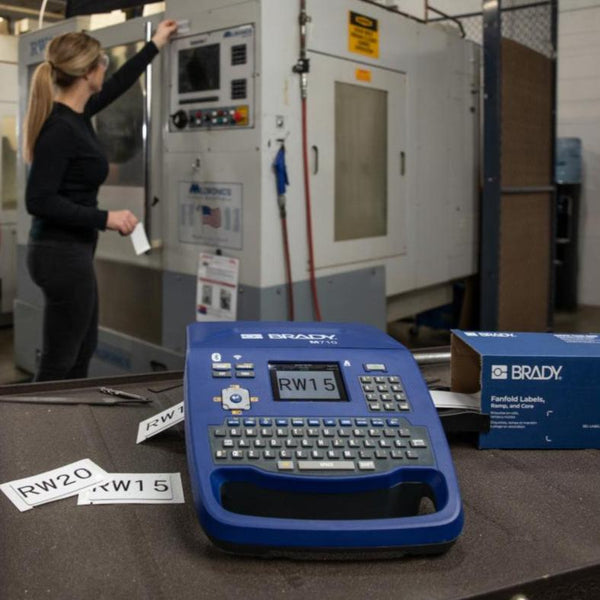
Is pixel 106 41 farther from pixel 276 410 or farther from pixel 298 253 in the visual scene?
pixel 276 410

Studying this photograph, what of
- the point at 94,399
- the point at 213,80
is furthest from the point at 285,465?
the point at 213,80

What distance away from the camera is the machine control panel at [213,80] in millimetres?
2539

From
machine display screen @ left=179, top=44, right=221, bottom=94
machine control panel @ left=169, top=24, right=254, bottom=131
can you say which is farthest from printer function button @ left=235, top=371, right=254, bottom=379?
machine display screen @ left=179, top=44, right=221, bottom=94

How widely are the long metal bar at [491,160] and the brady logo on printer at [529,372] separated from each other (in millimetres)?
2557

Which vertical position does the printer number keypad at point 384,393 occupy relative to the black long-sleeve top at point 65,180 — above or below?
below

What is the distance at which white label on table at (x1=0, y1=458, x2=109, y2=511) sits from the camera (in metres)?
0.78

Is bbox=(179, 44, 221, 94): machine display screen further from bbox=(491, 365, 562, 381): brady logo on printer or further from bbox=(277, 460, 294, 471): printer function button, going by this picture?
bbox=(277, 460, 294, 471): printer function button

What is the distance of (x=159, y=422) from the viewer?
3.17 feet

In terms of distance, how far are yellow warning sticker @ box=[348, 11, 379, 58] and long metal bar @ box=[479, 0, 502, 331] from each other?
57cm

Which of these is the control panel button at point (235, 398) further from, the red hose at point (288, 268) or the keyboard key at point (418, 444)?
the red hose at point (288, 268)

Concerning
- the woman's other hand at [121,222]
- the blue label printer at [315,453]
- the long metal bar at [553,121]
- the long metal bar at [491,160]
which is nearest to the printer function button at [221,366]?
the blue label printer at [315,453]

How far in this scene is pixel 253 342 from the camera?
88cm

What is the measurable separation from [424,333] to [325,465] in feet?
13.5

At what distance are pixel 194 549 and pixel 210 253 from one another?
6.91 feet
